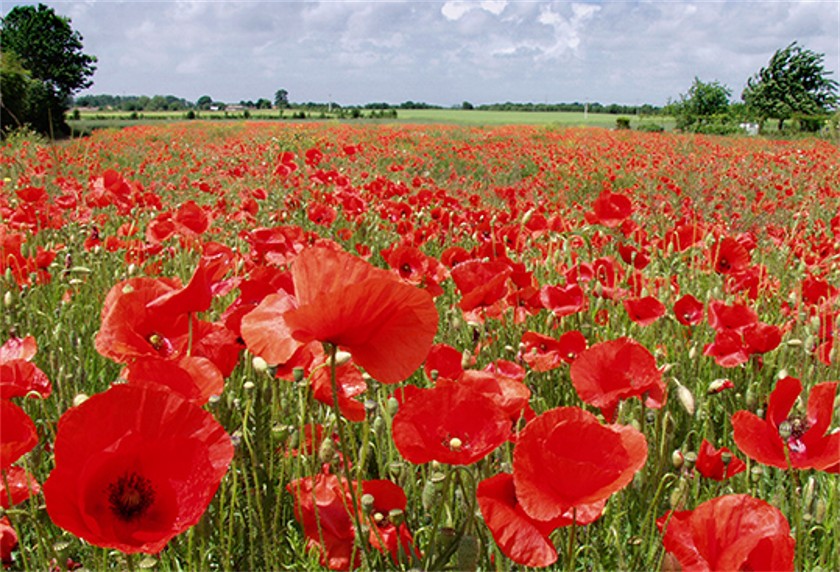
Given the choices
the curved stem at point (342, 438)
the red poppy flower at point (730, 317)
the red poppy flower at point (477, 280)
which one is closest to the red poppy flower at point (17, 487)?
the curved stem at point (342, 438)

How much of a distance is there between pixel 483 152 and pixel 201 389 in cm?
1267

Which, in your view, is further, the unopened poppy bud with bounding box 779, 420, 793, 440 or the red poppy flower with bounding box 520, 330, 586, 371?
the red poppy flower with bounding box 520, 330, 586, 371

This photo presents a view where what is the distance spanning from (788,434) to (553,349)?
28.9 inches

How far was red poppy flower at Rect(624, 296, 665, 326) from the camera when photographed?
2053mm

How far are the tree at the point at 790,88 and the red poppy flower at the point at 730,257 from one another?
47.9 meters

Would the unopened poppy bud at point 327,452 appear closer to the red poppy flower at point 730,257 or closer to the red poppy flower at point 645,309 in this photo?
the red poppy flower at point 645,309

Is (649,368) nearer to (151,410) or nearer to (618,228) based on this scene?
(151,410)

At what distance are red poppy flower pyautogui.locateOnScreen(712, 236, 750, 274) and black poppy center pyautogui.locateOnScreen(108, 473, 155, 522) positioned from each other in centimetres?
233

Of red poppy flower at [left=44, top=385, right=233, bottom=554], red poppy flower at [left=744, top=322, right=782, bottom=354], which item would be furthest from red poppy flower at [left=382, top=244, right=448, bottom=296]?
red poppy flower at [left=44, top=385, right=233, bottom=554]

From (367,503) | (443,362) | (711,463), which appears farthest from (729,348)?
(367,503)

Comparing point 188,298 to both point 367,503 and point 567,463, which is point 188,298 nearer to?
point 367,503

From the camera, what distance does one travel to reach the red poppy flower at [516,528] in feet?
2.94

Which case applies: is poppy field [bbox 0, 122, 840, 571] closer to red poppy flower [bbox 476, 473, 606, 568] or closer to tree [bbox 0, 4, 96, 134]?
red poppy flower [bbox 476, 473, 606, 568]

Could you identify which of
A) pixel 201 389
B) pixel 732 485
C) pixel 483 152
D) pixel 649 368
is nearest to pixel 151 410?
pixel 201 389
